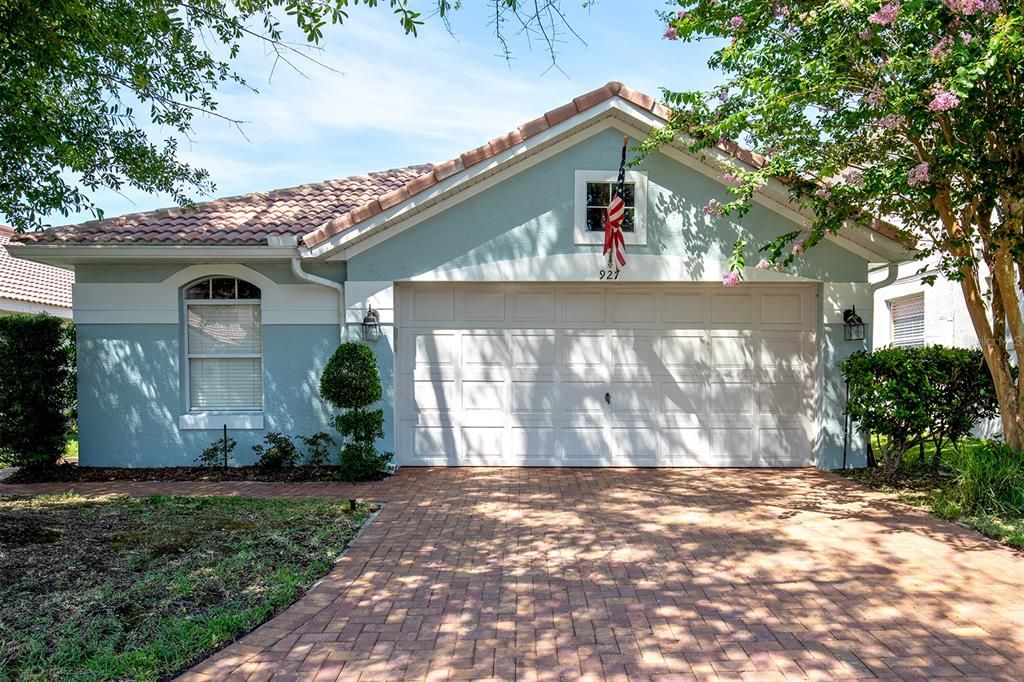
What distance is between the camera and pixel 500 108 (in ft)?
39.9

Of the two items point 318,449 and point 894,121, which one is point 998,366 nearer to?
point 894,121

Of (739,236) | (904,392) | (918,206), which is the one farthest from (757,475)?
(918,206)

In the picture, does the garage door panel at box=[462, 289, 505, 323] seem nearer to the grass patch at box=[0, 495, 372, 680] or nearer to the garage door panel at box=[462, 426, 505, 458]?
the garage door panel at box=[462, 426, 505, 458]

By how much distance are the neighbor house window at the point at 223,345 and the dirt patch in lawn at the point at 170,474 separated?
95 centimetres

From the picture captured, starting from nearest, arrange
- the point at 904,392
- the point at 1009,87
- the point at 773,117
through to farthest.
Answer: the point at 1009,87, the point at 773,117, the point at 904,392

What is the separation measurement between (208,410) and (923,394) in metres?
9.55

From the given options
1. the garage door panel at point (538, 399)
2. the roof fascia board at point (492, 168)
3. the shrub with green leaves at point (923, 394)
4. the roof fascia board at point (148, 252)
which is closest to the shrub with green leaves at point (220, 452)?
the roof fascia board at point (148, 252)

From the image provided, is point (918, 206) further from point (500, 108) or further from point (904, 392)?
point (500, 108)

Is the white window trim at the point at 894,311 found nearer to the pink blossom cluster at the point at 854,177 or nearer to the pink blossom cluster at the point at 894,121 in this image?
the pink blossom cluster at the point at 854,177

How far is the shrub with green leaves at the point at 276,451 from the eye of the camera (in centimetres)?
989

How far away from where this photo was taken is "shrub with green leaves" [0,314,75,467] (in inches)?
382

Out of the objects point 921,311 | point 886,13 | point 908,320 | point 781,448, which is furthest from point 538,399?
point 908,320

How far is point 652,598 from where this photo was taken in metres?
5.08

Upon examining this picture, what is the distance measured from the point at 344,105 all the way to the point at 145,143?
3945 mm
